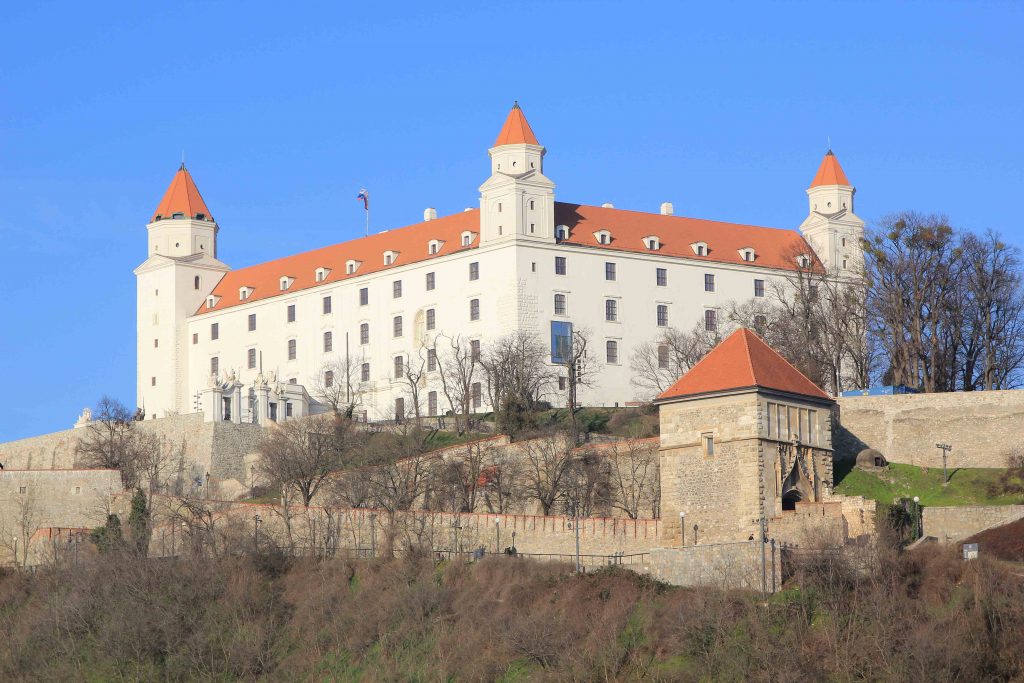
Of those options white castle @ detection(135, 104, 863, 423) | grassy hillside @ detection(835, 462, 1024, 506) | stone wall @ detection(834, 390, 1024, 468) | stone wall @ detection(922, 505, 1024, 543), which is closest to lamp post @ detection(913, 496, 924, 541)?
stone wall @ detection(922, 505, 1024, 543)

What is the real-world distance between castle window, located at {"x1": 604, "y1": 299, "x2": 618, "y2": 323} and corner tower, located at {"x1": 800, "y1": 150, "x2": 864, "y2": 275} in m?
9.90

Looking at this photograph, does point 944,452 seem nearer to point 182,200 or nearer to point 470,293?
point 470,293

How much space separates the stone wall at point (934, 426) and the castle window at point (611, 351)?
21.7 meters

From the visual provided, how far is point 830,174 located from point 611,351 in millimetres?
13917

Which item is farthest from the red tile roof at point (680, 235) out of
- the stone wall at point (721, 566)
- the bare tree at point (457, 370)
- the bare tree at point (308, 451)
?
the stone wall at point (721, 566)

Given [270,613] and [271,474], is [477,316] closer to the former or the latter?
[271,474]

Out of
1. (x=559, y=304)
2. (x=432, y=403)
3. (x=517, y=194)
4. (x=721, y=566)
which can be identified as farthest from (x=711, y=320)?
(x=721, y=566)

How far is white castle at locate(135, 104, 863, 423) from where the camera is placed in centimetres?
8788

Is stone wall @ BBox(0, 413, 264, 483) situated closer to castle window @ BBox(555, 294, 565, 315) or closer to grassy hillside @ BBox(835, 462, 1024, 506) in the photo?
castle window @ BBox(555, 294, 565, 315)

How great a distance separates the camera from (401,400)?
3536 inches

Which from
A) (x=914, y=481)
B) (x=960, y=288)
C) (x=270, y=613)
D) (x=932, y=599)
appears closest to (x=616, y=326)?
(x=960, y=288)

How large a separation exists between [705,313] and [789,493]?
1245 inches

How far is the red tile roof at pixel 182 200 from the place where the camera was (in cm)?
10250

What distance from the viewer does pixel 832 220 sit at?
308ft
